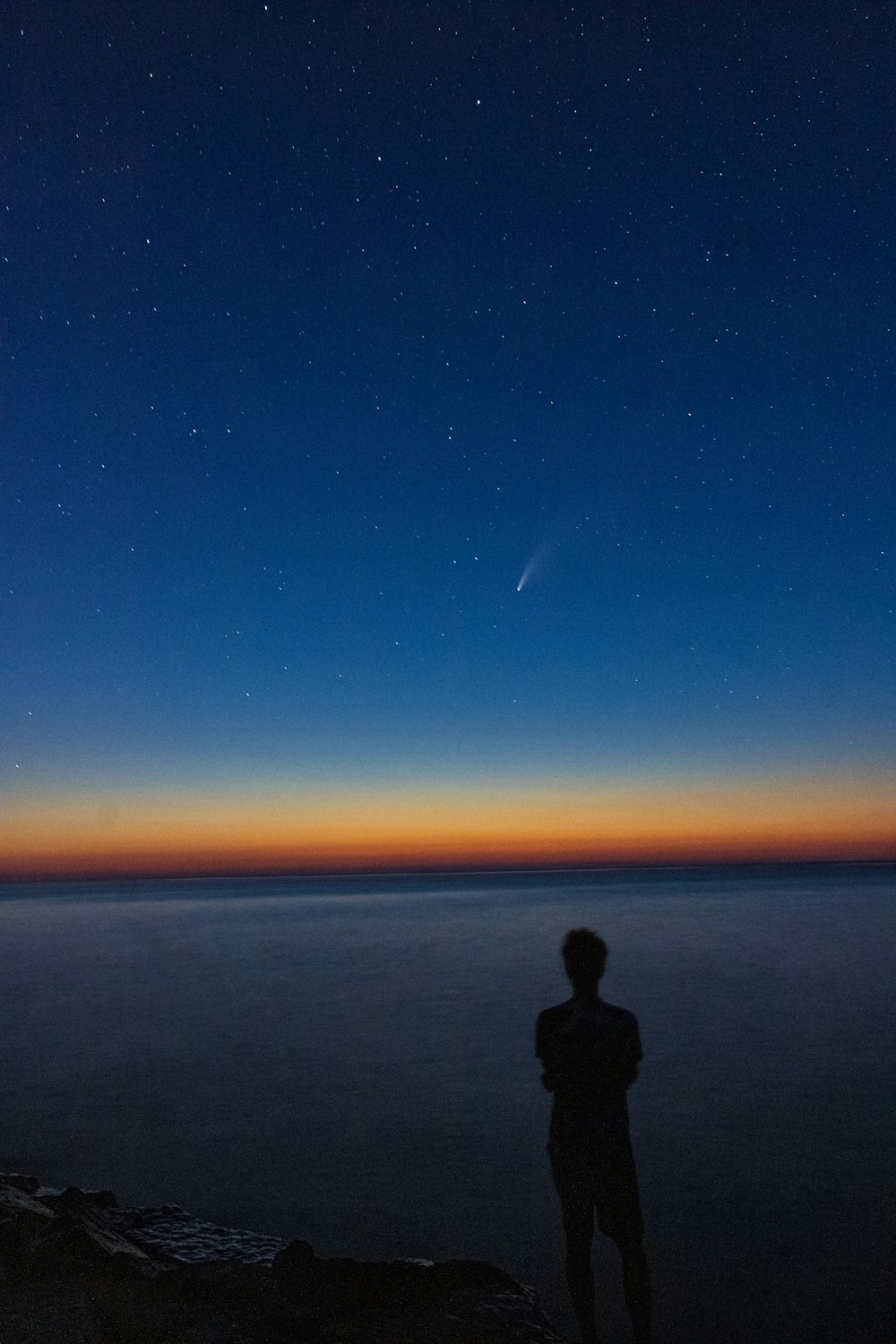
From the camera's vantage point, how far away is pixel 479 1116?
11.0m

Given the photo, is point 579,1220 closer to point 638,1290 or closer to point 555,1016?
point 638,1290

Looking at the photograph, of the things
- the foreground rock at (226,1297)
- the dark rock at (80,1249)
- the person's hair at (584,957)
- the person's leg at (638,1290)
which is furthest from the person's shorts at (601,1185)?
the dark rock at (80,1249)

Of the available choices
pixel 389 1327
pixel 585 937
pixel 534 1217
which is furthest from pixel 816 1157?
pixel 585 937

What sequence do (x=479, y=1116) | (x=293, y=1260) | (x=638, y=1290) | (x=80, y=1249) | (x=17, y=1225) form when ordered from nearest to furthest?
(x=638, y=1290)
(x=80, y=1249)
(x=293, y=1260)
(x=17, y=1225)
(x=479, y=1116)

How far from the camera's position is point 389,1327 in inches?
188

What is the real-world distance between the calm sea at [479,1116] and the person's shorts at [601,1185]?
7.48 ft

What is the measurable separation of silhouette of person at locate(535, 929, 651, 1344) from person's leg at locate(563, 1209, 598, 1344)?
0.01 m

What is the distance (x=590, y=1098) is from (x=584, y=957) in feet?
2.38

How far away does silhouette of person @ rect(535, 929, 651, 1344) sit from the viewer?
4109 mm

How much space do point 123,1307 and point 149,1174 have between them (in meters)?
4.95

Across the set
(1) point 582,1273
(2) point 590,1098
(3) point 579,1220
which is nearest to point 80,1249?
(1) point 582,1273

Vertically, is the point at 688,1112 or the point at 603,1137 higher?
the point at 603,1137

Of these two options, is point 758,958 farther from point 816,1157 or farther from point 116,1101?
point 116,1101

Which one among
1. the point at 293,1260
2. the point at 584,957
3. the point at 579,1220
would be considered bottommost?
the point at 293,1260
